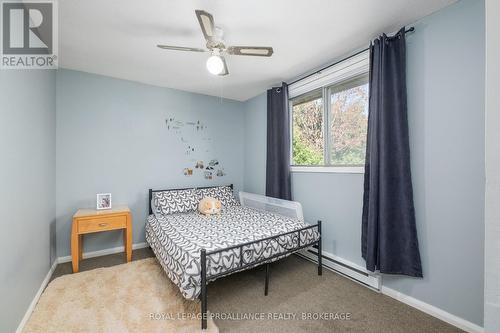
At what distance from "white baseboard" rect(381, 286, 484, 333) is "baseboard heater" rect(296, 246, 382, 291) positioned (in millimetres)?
104

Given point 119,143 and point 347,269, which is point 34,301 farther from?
point 347,269

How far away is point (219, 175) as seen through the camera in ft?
13.4

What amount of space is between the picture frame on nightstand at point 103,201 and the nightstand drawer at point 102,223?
317 millimetres

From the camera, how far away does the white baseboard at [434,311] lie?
5.46ft

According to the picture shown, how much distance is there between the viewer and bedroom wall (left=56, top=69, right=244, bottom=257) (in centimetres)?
289

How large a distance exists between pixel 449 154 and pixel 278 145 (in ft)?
6.51

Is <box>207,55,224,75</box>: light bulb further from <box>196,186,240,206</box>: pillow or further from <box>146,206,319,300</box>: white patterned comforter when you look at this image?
<box>196,186,240,206</box>: pillow

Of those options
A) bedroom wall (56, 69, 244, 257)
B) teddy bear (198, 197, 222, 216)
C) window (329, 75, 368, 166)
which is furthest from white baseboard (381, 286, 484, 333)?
bedroom wall (56, 69, 244, 257)

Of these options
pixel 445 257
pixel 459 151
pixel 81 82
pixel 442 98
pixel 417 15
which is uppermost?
pixel 417 15

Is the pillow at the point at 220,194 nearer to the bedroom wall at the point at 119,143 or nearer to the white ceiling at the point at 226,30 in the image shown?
the bedroom wall at the point at 119,143

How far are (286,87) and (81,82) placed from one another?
2.83 m

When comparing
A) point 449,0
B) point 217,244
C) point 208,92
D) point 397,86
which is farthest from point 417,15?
point 208,92

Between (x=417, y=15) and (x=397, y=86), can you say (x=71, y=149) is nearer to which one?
(x=397, y=86)

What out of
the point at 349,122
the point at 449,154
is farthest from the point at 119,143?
the point at 449,154
